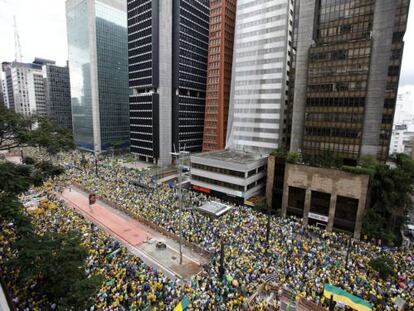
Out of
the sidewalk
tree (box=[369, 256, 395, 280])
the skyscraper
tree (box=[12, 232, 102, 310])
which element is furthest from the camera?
the skyscraper

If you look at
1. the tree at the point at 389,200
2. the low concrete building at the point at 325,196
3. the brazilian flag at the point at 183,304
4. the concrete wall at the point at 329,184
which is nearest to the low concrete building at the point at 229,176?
the low concrete building at the point at 325,196

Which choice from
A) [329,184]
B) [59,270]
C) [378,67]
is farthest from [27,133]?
[378,67]

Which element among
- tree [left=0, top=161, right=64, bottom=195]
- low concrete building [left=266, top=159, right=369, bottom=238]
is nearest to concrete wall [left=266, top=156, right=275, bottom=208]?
low concrete building [left=266, top=159, right=369, bottom=238]

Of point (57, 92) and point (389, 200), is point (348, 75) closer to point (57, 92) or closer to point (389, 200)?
point (389, 200)

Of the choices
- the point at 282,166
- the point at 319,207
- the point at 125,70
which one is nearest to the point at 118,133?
the point at 125,70

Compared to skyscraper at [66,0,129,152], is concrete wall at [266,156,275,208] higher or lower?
lower

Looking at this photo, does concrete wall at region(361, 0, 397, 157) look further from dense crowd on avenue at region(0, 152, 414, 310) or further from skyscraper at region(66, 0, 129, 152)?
skyscraper at region(66, 0, 129, 152)

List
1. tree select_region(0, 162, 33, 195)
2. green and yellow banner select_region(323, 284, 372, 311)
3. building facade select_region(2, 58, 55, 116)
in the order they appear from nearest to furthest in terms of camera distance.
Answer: green and yellow banner select_region(323, 284, 372, 311) → tree select_region(0, 162, 33, 195) → building facade select_region(2, 58, 55, 116)
